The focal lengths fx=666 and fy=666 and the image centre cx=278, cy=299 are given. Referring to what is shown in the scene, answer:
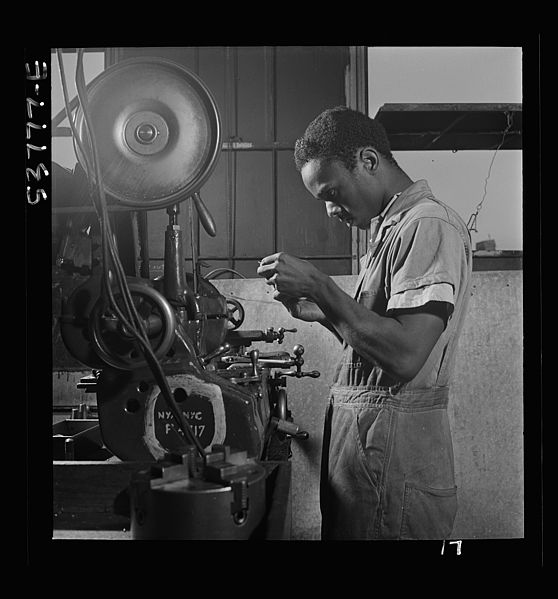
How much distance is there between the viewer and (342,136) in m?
1.58

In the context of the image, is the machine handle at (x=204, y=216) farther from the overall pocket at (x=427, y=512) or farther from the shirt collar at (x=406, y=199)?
the overall pocket at (x=427, y=512)

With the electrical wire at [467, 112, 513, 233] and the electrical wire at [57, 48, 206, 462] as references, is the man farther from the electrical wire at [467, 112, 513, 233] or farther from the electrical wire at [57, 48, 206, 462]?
the electrical wire at [57, 48, 206, 462]

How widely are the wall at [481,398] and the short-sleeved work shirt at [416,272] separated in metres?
0.04

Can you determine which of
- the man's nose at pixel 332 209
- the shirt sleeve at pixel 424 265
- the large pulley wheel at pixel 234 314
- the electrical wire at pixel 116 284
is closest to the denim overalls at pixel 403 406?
the shirt sleeve at pixel 424 265

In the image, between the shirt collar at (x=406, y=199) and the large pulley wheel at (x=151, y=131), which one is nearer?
the large pulley wheel at (x=151, y=131)

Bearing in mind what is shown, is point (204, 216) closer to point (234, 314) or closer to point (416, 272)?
point (234, 314)

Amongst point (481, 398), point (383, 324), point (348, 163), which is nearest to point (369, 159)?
point (348, 163)

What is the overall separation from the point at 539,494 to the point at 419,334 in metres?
0.50

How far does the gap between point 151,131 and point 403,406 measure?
0.83 m

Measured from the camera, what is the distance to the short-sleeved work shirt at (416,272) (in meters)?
1.51

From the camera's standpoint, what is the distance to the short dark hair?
157 cm

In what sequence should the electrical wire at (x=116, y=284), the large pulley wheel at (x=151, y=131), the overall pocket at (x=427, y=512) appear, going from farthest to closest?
the overall pocket at (x=427, y=512) → the large pulley wheel at (x=151, y=131) → the electrical wire at (x=116, y=284)

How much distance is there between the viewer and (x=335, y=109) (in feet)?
5.21

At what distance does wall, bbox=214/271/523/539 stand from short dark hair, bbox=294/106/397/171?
11.6 inches
